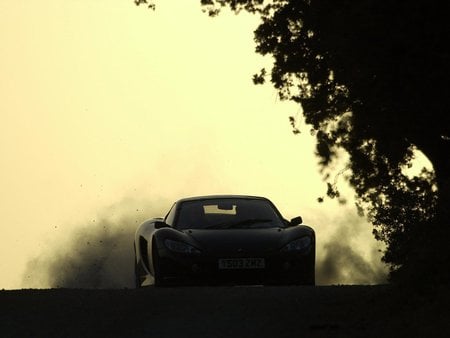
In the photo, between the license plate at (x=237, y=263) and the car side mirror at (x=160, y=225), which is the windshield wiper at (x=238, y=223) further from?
the license plate at (x=237, y=263)

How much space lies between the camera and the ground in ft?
43.6

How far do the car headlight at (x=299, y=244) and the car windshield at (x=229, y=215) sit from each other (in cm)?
86

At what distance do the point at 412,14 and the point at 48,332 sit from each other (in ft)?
28.1

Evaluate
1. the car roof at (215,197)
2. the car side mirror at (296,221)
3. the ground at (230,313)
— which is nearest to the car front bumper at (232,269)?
the car side mirror at (296,221)

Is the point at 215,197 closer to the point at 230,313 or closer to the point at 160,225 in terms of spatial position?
the point at 160,225

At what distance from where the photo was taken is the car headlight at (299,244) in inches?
772

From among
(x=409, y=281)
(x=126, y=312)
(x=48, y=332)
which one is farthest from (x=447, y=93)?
(x=48, y=332)

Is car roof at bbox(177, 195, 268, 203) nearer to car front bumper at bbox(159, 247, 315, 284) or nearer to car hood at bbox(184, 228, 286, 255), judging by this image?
car hood at bbox(184, 228, 286, 255)

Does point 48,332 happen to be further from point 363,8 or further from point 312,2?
point 312,2

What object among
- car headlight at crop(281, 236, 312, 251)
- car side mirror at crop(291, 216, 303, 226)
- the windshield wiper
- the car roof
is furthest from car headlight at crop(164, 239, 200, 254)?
the car roof

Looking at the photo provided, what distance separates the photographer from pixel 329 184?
3303 cm

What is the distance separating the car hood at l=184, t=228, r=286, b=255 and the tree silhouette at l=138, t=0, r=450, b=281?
187 cm

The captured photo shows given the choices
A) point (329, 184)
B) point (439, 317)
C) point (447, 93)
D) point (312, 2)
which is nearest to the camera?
point (439, 317)

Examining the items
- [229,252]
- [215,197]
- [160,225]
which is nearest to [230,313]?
[229,252]
